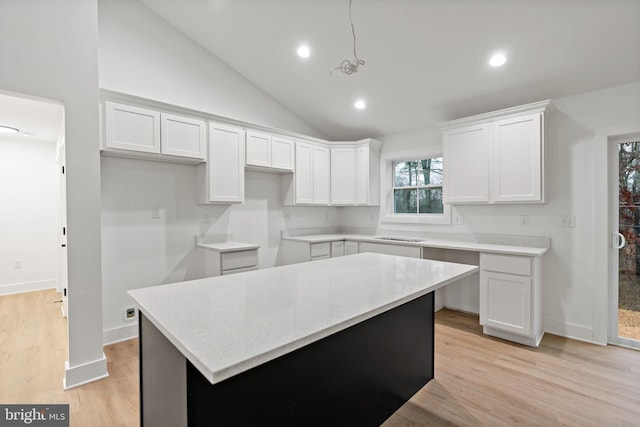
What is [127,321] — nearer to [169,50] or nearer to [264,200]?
[264,200]

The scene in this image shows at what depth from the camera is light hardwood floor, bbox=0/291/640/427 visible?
6.34 ft

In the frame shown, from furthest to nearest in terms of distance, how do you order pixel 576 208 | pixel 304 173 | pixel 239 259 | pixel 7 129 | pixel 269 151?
pixel 304 173
pixel 7 129
pixel 269 151
pixel 239 259
pixel 576 208

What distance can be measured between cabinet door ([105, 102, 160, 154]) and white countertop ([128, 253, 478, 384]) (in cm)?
Answer: 183

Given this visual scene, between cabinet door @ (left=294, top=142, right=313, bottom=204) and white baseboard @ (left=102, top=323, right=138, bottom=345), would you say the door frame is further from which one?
white baseboard @ (left=102, top=323, right=138, bottom=345)

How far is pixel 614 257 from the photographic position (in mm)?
2900

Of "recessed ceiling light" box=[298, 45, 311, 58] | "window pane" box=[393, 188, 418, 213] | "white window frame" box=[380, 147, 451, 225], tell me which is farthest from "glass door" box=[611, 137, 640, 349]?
"recessed ceiling light" box=[298, 45, 311, 58]

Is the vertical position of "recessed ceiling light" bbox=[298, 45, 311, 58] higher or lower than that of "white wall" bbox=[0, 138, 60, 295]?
higher

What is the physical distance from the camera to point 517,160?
3.05m

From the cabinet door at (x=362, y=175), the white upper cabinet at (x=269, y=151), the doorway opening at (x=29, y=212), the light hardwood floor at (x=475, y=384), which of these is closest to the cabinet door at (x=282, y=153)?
the white upper cabinet at (x=269, y=151)

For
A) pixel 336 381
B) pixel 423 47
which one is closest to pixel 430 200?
pixel 423 47

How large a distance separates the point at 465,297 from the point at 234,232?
9.94 feet

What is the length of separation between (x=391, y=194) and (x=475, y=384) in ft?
9.28

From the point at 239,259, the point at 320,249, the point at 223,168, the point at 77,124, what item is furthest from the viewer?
the point at 320,249

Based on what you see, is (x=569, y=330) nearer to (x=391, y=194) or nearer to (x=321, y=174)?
(x=391, y=194)
